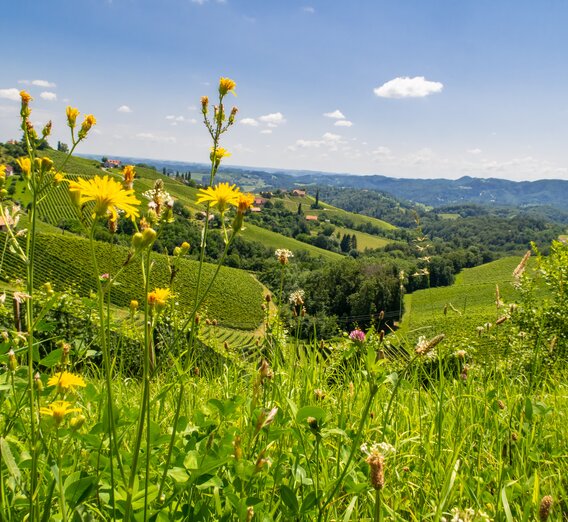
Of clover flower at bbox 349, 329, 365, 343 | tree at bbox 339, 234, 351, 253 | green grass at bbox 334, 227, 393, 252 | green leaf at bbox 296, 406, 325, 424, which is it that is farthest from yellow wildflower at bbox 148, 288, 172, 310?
green grass at bbox 334, 227, 393, 252

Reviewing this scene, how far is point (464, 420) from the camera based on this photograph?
2096 mm

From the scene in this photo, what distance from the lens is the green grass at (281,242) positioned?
4375 inches

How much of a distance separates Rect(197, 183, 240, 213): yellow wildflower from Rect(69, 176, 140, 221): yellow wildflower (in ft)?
0.81

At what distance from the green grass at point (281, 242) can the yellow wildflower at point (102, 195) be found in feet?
349

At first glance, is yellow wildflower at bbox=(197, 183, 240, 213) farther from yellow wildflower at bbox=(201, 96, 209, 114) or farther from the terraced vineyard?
the terraced vineyard

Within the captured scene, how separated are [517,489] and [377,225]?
16779cm

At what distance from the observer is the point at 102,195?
0.96 m

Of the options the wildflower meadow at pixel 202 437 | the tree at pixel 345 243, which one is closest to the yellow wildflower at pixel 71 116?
the wildflower meadow at pixel 202 437

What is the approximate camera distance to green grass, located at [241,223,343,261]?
111 m

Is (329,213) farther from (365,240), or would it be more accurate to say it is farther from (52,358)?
(52,358)

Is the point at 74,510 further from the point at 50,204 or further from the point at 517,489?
the point at 50,204

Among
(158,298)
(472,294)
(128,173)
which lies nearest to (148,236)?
(158,298)

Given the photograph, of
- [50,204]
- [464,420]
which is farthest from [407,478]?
[50,204]

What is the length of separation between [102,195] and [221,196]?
0.37m
